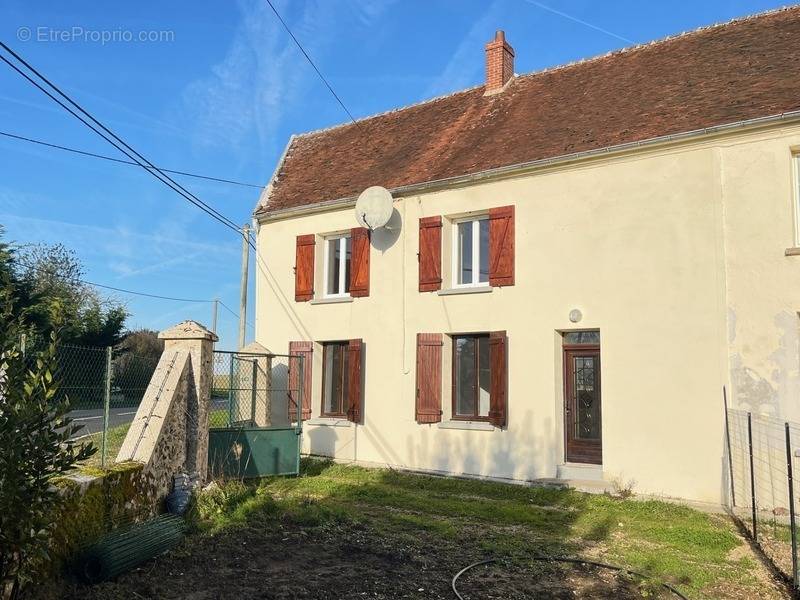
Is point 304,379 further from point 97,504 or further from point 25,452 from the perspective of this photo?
point 25,452

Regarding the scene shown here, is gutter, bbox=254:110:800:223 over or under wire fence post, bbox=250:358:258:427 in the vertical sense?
over

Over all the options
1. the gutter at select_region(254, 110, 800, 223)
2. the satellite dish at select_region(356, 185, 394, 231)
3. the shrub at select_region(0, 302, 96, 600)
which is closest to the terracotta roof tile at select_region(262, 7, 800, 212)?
the gutter at select_region(254, 110, 800, 223)

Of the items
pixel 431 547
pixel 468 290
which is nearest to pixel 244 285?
pixel 468 290

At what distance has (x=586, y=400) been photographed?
11258 mm

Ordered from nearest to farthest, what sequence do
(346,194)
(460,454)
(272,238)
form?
(460,454) → (346,194) → (272,238)

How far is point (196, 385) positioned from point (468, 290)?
5476 millimetres

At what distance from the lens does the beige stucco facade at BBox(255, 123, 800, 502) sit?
9.48 metres

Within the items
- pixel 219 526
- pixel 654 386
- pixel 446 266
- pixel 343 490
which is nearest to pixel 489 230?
pixel 446 266

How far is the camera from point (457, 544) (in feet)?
24.2

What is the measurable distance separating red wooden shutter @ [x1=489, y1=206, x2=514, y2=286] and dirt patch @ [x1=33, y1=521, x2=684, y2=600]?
18.2 ft

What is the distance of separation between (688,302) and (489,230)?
12.2 feet

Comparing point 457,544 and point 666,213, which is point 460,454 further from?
point 666,213

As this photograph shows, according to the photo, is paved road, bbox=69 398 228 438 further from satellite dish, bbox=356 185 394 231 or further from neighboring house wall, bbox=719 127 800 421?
neighboring house wall, bbox=719 127 800 421

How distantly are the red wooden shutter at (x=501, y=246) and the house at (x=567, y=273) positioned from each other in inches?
1.1
